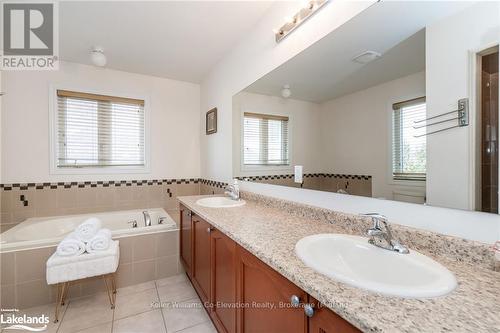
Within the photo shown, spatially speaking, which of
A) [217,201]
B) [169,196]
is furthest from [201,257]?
[169,196]

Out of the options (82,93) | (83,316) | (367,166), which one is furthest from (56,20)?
(367,166)

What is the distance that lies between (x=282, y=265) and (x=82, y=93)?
308 centimetres

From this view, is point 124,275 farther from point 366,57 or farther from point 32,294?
point 366,57

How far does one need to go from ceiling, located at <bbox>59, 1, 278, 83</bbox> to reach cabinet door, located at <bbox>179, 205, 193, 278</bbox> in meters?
1.66

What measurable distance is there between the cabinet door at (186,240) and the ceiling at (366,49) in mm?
1403

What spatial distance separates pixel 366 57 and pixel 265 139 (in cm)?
96

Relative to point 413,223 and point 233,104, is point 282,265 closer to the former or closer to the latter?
point 413,223

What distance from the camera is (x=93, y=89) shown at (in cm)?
270

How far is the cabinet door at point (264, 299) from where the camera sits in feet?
2.51

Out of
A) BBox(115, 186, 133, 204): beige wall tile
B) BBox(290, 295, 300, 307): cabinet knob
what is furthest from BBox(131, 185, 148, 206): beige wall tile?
BBox(290, 295, 300, 307): cabinet knob

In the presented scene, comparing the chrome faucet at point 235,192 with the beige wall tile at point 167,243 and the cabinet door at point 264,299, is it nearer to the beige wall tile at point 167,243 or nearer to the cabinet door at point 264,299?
the beige wall tile at point 167,243

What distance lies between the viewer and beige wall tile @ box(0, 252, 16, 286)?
168 centimetres

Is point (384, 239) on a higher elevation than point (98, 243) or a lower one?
higher

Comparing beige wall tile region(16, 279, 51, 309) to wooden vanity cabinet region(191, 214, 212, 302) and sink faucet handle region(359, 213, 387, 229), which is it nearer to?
wooden vanity cabinet region(191, 214, 212, 302)
